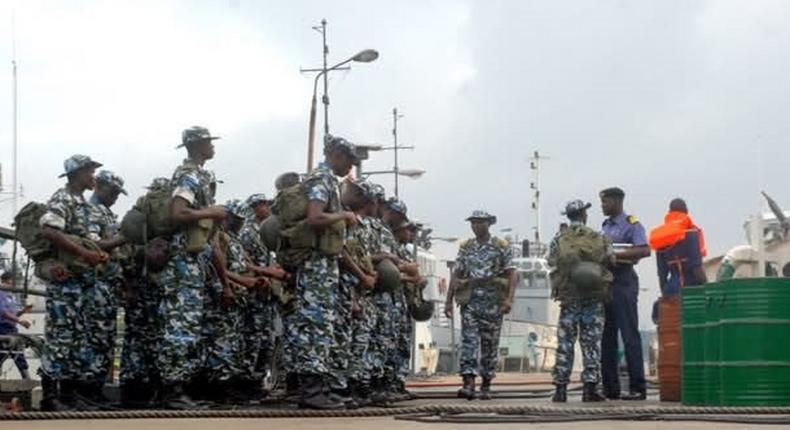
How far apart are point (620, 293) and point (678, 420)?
336cm

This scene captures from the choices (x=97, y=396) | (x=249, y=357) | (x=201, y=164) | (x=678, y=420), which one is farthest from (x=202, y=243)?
(x=678, y=420)

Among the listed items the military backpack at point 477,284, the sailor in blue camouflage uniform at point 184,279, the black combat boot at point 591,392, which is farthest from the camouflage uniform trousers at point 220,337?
the black combat boot at point 591,392

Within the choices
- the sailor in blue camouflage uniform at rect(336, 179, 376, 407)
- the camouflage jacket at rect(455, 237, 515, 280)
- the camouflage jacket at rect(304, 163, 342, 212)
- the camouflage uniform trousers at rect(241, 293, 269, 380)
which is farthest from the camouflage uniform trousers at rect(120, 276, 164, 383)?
the camouflage jacket at rect(455, 237, 515, 280)

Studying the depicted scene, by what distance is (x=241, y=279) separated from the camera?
9781 mm

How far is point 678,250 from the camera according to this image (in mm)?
10430

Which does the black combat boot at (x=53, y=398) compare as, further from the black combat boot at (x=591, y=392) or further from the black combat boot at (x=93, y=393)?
the black combat boot at (x=591, y=392)

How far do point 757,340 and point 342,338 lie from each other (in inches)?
109

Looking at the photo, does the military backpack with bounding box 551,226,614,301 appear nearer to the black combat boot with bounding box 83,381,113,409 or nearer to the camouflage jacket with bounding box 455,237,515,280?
the camouflage jacket with bounding box 455,237,515,280

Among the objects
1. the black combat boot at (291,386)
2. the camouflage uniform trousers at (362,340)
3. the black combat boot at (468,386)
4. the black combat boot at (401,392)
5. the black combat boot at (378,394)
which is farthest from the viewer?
the black combat boot at (468,386)

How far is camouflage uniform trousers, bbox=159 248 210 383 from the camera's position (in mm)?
8289

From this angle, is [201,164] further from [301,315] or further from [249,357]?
[249,357]

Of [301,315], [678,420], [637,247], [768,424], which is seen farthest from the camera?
[637,247]

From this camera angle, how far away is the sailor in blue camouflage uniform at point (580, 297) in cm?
983

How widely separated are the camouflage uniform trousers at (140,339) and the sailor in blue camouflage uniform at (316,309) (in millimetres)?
1354
